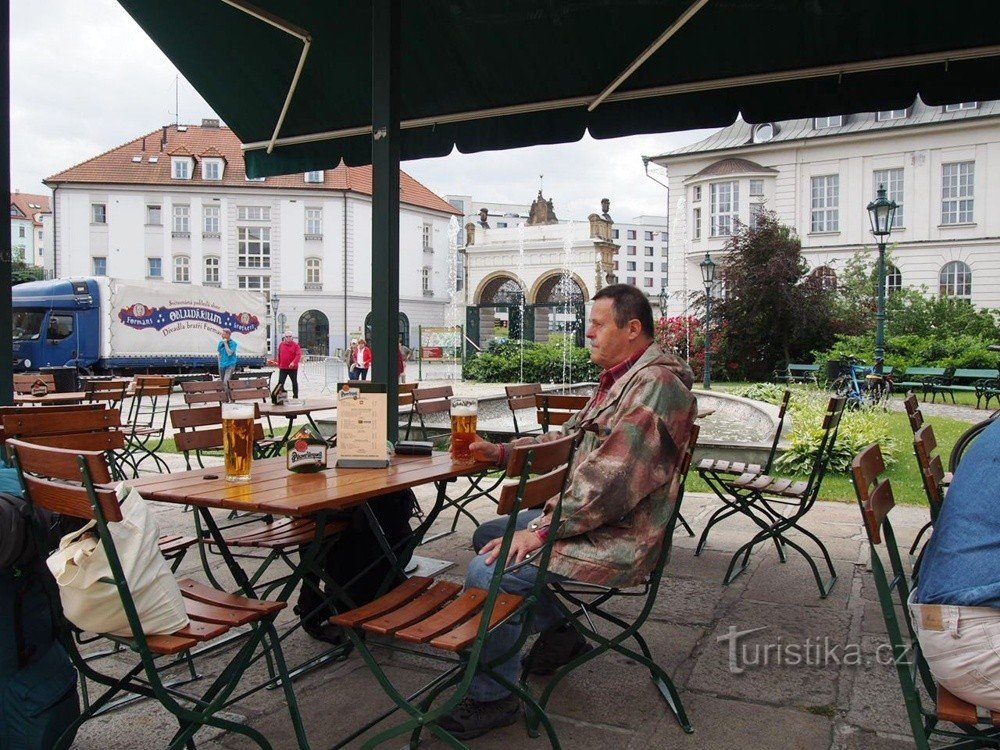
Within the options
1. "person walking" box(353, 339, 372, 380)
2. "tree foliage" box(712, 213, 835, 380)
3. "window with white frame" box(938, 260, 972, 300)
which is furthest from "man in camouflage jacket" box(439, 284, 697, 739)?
"window with white frame" box(938, 260, 972, 300)

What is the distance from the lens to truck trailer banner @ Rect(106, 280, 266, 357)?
A: 24.2 metres

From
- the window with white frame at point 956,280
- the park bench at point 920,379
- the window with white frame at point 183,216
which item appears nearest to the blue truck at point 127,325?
the park bench at point 920,379

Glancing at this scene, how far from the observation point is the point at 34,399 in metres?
7.17

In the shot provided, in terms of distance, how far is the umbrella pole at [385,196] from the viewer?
392 cm

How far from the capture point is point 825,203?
36.0 metres

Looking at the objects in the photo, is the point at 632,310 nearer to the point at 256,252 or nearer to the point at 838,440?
the point at 838,440

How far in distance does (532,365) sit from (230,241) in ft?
102

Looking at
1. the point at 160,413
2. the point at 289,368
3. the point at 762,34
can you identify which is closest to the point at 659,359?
the point at 762,34

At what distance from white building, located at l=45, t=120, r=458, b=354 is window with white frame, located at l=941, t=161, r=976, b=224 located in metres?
27.8

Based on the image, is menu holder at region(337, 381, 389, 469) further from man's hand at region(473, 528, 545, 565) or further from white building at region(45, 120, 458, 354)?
white building at region(45, 120, 458, 354)

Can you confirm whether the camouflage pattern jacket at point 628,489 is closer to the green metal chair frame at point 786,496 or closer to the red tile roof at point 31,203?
the green metal chair frame at point 786,496

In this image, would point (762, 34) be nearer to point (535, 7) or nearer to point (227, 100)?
point (535, 7)

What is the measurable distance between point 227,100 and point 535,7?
237 cm

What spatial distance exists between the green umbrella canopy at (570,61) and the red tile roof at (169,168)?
1671 inches
